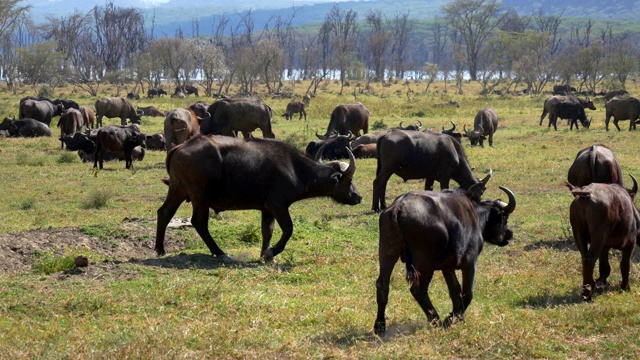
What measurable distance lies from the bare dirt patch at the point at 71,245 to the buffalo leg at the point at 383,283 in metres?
3.93

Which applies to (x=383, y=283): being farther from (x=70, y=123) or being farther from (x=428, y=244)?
(x=70, y=123)

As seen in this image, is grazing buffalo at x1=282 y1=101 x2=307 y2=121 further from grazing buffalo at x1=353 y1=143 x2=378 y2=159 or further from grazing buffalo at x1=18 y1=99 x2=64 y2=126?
grazing buffalo at x1=353 y1=143 x2=378 y2=159

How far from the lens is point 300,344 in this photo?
7.15m

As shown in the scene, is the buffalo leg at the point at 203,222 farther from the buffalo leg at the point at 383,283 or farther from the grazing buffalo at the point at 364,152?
the grazing buffalo at the point at 364,152

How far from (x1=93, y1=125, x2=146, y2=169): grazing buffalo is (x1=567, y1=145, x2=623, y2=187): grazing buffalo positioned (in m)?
13.7

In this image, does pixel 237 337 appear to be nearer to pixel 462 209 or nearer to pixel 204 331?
pixel 204 331

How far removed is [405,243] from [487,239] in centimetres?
183

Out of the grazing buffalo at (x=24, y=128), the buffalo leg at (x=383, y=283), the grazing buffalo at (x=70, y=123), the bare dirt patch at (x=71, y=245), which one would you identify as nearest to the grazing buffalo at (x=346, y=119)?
the grazing buffalo at (x=70, y=123)

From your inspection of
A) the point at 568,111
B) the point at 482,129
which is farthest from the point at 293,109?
the point at 482,129

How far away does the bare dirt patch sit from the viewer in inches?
396

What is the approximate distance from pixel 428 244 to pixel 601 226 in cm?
233

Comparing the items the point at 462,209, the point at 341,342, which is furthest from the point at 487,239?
the point at 341,342

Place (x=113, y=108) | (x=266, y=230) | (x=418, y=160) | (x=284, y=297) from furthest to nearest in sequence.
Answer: (x=113, y=108)
(x=418, y=160)
(x=266, y=230)
(x=284, y=297)

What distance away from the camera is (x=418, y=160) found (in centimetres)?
1536
